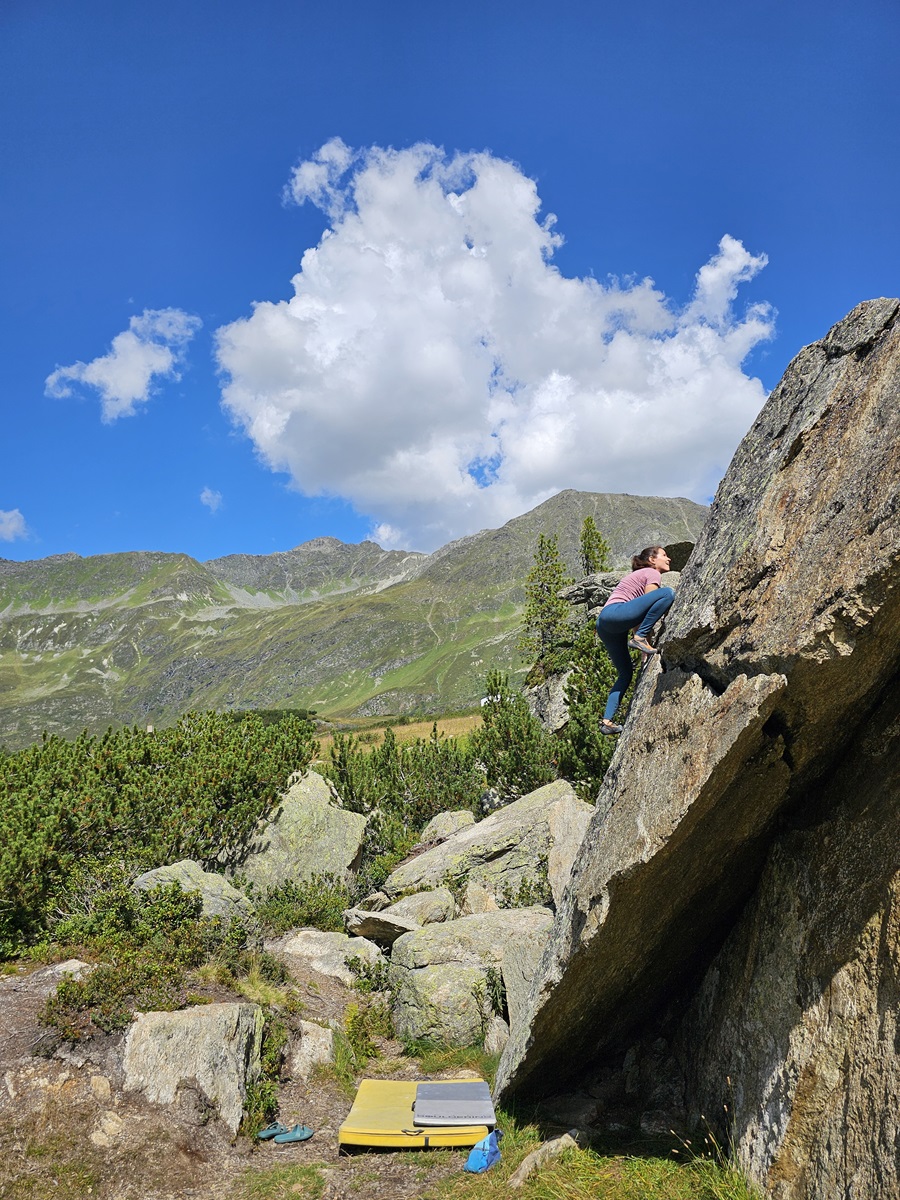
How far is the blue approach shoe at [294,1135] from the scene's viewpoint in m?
9.78

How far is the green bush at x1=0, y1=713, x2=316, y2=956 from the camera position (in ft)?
45.2

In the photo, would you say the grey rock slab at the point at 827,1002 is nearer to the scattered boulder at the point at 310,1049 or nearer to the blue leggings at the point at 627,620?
the blue leggings at the point at 627,620

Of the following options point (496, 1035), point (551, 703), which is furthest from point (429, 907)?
point (551, 703)

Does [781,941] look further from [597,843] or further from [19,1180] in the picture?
[19,1180]

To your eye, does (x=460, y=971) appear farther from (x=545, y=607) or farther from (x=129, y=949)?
(x=545, y=607)

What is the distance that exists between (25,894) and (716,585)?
14.6m

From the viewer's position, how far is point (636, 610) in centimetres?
927

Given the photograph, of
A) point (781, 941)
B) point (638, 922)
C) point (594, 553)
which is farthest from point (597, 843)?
point (594, 553)

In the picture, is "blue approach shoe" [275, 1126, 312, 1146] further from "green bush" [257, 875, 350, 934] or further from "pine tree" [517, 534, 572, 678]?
"pine tree" [517, 534, 572, 678]

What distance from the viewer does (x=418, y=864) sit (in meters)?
19.5

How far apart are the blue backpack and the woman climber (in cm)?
568

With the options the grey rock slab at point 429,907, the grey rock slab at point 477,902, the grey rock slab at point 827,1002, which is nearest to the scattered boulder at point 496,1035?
the grey rock slab at point 477,902

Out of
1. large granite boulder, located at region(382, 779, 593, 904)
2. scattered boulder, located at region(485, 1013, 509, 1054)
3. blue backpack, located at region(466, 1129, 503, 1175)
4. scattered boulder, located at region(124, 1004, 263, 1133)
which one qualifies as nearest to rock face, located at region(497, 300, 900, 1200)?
blue backpack, located at region(466, 1129, 503, 1175)

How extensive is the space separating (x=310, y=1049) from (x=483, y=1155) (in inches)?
188
